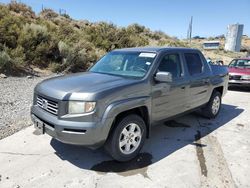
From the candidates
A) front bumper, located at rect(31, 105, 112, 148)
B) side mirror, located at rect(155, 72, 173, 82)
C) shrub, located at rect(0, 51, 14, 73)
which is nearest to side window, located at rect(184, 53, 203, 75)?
side mirror, located at rect(155, 72, 173, 82)

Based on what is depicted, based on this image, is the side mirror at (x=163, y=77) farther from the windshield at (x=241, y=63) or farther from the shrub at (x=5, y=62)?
the windshield at (x=241, y=63)

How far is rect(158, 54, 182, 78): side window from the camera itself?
15.4 ft

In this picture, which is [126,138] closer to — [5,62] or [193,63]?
[193,63]

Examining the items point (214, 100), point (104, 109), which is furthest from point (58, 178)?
point (214, 100)

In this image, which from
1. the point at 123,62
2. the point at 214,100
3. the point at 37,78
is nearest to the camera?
the point at 123,62

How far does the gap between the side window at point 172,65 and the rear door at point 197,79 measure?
31cm

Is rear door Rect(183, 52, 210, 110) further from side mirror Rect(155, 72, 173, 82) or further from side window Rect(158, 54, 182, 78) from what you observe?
side mirror Rect(155, 72, 173, 82)

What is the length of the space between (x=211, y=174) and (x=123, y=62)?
2516mm

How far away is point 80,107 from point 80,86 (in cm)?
39

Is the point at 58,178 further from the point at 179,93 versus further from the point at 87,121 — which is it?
the point at 179,93

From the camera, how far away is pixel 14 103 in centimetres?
689

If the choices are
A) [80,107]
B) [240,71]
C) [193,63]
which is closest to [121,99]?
[80,107]

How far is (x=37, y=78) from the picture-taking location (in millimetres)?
10266

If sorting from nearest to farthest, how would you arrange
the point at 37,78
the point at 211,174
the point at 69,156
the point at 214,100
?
1. the point at 211,174
2. the point at 69,156
3. the point at 214,100
4. the point at 37,78
